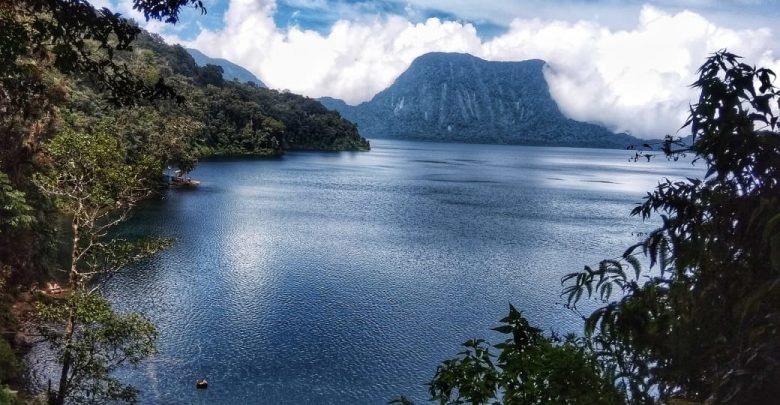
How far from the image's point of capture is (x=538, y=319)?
38.7 m

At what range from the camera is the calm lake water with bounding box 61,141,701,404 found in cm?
2994

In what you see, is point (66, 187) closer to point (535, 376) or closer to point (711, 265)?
point (535, 376)

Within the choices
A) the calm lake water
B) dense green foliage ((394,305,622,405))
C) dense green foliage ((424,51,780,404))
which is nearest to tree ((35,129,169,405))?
the calm lake water

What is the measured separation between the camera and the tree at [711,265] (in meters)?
4.20

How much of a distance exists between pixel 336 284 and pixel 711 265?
41.6 m

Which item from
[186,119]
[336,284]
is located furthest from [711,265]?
[186,119]

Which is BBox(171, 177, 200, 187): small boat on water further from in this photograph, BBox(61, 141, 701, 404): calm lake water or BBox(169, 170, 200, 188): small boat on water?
BBox(61, 141, 701, 404): calm lake water

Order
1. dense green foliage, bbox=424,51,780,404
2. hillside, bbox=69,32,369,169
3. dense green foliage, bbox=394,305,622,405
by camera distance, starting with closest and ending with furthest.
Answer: dense green foliage, bbox=424,51,780,404 → dense green foliage, bbox=394,305,622,405 → hillside, bbox=69,32,369,169

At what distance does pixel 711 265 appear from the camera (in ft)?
15.1

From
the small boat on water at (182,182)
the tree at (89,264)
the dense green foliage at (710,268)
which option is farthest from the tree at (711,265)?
the small boat on water at (182,182)

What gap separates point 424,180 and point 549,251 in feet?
245

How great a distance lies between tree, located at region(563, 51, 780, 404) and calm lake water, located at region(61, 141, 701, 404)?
4628mm

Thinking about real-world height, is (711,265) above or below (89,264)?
above

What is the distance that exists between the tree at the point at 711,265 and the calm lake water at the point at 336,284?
4628mm
